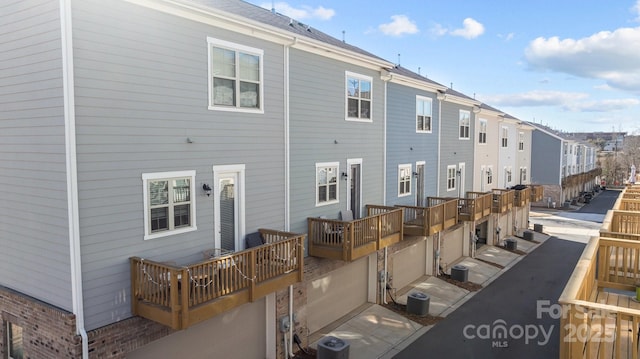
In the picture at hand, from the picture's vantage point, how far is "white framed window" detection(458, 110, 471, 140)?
995 inches

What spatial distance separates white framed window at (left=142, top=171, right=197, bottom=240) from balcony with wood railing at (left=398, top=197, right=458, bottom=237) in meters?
9.22

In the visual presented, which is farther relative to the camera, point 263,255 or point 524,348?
point 524,348

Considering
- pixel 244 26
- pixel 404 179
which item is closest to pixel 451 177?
pixel 404 179

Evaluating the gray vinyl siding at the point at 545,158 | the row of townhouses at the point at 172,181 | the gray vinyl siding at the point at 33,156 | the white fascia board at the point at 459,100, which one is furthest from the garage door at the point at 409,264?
the gray vinyl siding at the point at 545,158

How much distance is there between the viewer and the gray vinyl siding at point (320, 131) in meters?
13.3

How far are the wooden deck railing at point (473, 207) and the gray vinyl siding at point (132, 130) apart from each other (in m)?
14.7

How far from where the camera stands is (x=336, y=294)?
15.2 m

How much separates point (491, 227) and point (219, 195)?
2321 cm

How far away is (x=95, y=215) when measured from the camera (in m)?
8.28

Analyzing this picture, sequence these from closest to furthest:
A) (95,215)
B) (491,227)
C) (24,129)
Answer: (95,215) < (24,129) < (491,227)

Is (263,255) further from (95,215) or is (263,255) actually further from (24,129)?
(24,129)

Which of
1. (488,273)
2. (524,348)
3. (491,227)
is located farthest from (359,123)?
(491,227)

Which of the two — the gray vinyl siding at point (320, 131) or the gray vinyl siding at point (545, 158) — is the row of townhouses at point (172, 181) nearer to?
the gray vinyl siding at point (320, 131)

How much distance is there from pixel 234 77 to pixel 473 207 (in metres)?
15.3
